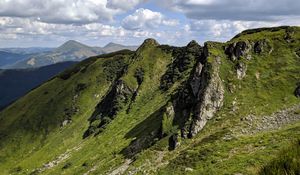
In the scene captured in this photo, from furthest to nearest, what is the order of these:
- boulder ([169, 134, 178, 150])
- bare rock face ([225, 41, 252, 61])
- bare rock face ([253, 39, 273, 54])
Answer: bare rock face ([253, 39, 273, 54]), bare rock face ([225, 41, 252, 61]), boulder ([169, 134, 178, 150])

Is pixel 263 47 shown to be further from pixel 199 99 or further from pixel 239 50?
pixel 199 99

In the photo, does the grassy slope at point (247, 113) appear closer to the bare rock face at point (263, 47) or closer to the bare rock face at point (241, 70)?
the bare rock face at point (241, 70)

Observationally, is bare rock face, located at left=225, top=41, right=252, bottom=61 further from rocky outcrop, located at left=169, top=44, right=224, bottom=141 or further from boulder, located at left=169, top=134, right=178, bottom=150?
boulder, located at left=169, top=134, right=178, bottom=150

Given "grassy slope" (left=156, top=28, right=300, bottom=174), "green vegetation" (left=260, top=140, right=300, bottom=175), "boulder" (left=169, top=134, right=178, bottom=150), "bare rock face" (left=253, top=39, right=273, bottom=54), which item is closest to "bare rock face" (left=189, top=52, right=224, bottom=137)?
"grassy slope" (left=156, top=28, right=300, bottom=174)

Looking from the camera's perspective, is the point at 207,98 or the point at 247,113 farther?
the point at 207,98

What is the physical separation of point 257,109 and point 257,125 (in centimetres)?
638

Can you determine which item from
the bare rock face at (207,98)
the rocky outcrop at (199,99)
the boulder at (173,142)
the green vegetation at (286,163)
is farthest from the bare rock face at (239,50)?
the green vegetation at (286,163)

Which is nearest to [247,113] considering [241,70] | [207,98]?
[207,98]

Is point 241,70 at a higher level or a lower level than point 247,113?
higher

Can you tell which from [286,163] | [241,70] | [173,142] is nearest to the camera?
[286,163]

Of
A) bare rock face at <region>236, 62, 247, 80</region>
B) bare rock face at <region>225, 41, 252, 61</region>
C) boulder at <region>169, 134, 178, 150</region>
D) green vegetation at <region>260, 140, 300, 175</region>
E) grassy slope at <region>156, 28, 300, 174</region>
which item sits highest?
green vegetation at <region>260, 140, 300, 175</region>

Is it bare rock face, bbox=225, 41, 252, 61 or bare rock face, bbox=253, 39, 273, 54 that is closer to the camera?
bare rock face, bbox=225, 41, 252, 61

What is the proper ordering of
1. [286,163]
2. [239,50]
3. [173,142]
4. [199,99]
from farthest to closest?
[239,50] → [199,99] → [173,142] → [286,163]

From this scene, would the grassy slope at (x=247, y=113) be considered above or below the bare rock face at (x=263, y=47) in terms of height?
below
